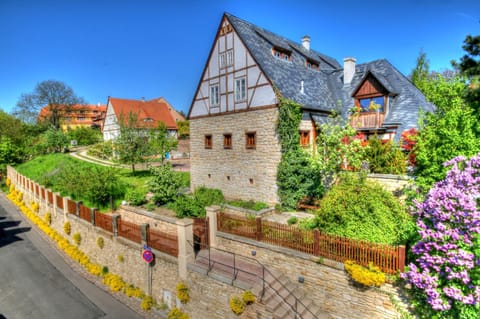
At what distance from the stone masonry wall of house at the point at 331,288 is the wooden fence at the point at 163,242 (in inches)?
129

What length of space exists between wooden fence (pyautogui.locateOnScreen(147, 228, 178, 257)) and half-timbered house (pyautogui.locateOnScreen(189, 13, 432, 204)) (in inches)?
274

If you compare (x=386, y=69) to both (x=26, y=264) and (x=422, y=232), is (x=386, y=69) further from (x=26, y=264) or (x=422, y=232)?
(x=26, y=264)

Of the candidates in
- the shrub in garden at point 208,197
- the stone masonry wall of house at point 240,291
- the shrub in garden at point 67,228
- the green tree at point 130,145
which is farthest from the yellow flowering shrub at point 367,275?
the green tree at point 130,145

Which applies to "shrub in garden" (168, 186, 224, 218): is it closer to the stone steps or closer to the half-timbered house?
the half-timbered house

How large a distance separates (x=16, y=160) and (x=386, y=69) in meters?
52.5

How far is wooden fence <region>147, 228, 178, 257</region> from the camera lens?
10.9 m

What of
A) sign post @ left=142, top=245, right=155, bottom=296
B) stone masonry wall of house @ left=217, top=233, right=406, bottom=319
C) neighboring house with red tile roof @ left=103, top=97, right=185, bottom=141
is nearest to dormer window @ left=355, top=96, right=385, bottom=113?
stone masonry wall of house @ left=217, top=233, right=406, bottom=319

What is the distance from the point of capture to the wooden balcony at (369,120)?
17438mm

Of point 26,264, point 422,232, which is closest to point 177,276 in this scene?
point 422,232

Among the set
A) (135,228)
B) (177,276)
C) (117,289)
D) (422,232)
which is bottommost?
(117,289)

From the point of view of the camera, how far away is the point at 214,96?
63.5 ft

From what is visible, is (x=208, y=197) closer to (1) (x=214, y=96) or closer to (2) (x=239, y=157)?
(2) (x=239, y=157)

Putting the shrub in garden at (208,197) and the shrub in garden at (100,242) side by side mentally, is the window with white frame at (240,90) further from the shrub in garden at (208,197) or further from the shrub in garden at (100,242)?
the shrub in garden at (100,242)

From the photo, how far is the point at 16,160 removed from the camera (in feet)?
144
